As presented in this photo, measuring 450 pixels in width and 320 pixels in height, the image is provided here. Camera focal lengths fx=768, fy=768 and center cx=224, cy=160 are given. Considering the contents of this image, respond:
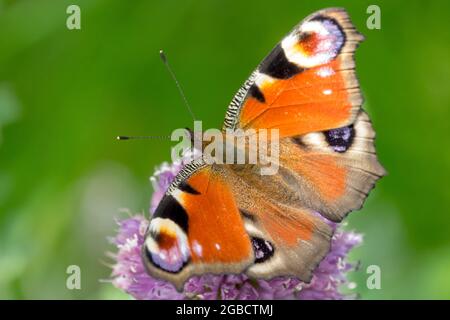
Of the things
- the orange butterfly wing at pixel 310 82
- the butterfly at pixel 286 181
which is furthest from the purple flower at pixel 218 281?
the orange butterfly wing at pixel 310 82

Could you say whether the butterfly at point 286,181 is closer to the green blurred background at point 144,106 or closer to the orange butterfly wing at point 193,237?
the orange butterfly wing at point 193,237

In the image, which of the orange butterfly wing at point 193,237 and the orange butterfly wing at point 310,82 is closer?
the orange butterfly wing at point 193,237

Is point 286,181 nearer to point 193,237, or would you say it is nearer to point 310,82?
point 310,82

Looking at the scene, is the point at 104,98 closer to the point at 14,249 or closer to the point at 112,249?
the point at 112,249

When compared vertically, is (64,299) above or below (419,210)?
below

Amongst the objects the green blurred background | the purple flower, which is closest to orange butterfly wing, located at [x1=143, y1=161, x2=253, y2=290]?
the purple flower
